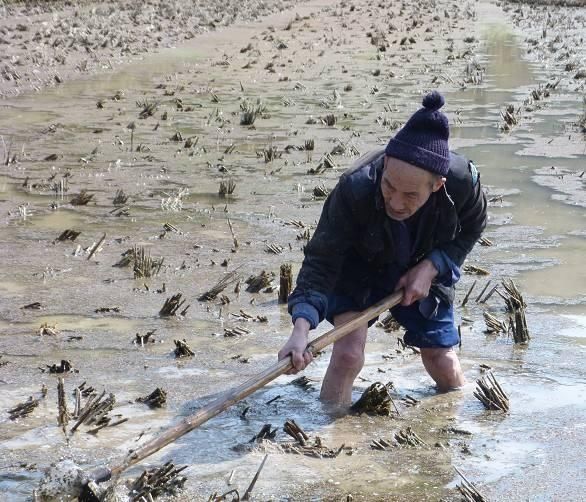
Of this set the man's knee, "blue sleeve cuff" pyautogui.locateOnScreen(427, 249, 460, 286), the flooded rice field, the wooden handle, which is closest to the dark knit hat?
"blue sleeve cuff" pyautogui.locateOnScreen(427, 249, 460, 286)

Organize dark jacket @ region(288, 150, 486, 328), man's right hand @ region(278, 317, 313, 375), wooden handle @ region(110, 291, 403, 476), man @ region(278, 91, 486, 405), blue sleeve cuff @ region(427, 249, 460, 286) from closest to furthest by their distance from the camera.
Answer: wooden handle @ region(110, 291, 403, 476) < man's right hand @ region(278, 317, 313, 375) < man @ region(278, 91, 486, 405) < dark jacket @ region(288, 150, 486, 328) < blue sleeve cuff @ region(427, 249, 460, 286)

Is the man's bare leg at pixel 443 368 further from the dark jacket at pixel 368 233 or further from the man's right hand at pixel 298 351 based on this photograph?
the man's right hand at pixel 298 351

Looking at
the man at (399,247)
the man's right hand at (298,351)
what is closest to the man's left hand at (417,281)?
the man at (399,247)

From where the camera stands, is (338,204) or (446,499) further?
(338,204)

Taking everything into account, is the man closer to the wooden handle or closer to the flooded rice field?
the wooden handle

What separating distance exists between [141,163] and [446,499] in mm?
6292

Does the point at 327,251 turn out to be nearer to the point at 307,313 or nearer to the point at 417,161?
the point at 307,313

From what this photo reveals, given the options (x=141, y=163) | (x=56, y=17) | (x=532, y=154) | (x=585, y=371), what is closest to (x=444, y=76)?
(x=532, y=154)

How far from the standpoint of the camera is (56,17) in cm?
2080

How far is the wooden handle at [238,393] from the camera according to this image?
3502 mm

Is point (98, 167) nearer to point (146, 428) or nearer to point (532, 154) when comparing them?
point (532, 154)

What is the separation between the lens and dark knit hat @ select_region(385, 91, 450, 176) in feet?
13.0

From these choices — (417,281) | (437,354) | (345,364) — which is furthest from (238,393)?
(437,354)

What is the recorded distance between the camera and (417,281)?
173 inches
